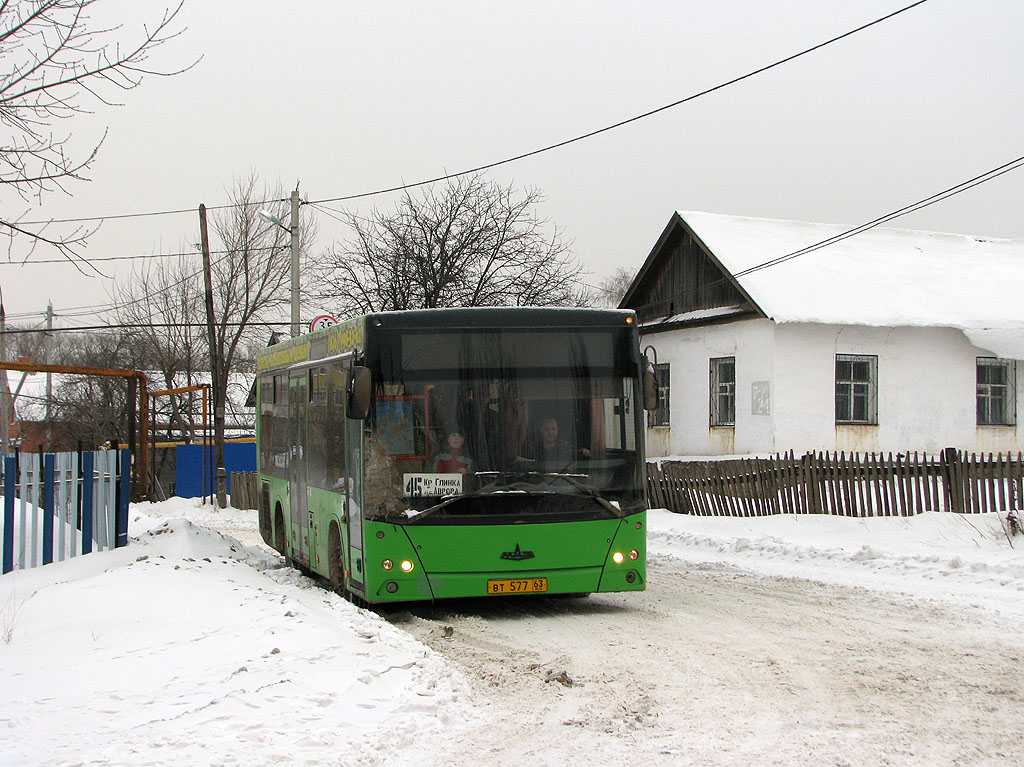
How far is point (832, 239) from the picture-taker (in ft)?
99.7

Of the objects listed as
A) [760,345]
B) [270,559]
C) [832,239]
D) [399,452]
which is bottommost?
[270,559]

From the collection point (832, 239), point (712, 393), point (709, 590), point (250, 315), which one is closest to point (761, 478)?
point (709, 590)

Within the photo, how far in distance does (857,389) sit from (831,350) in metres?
1.25

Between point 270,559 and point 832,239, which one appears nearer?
point 270,559

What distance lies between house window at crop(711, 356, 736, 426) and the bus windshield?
1756 centimetres

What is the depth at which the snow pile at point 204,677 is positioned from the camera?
213 inches

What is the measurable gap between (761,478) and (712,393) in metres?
9.29

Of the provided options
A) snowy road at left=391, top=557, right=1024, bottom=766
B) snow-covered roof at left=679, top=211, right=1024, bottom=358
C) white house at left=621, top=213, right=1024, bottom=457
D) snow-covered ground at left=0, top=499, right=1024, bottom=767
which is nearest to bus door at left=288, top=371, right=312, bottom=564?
snow-covered ground at left=0, top=499, right=1024, bottom=767

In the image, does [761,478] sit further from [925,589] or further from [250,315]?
[250,315]

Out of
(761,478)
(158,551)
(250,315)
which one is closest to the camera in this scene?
(158,551)

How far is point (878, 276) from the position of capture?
2828 cm

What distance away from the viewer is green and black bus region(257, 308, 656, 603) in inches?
384

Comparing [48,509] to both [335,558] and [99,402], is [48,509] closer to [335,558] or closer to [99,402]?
[335,558]

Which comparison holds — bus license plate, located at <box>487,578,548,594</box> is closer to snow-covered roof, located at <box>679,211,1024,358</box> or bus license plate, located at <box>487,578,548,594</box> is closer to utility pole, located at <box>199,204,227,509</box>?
snow-covered roof, located at <box>679,211,1024,358</box>
